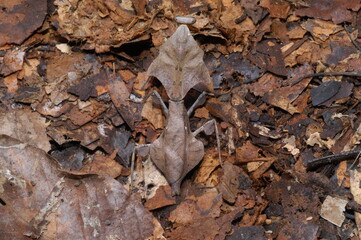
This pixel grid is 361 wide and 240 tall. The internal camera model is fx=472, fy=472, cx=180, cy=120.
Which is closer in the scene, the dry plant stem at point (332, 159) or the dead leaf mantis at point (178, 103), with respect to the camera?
the dry plant stem at point (332, 159)

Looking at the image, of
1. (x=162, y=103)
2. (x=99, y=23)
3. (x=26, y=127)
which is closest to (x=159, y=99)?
(x=162, y=103)

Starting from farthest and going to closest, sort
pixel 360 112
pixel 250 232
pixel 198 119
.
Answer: pixel 198 119, pixel 360 112, pixel 250 232

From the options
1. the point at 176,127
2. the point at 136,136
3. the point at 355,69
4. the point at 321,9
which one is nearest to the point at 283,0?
the point at 321,9

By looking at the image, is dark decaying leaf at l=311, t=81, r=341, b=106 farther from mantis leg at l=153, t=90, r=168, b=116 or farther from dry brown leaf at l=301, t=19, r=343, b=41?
mantis leg at l=153, t=90, r=168, b=116

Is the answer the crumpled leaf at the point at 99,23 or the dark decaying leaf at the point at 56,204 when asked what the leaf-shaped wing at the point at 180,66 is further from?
the dark decaying leaf at the point at 56,204

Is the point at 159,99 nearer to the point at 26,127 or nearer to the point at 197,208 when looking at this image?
the point at 197,208

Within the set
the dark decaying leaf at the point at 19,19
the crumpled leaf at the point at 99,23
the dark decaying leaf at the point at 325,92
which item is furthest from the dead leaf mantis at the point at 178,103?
the dark decaying leaf at the point at 19,19

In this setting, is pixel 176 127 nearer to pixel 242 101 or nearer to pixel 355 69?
pixel 242 101
